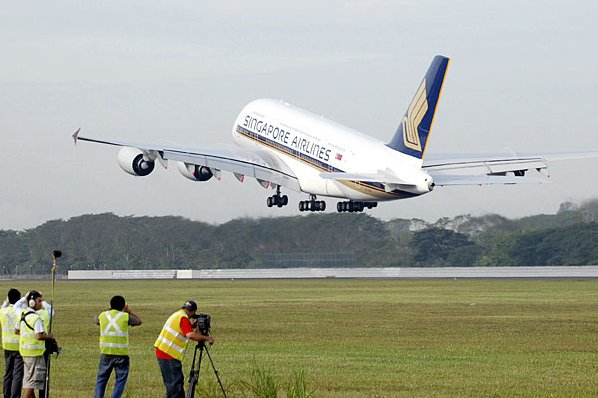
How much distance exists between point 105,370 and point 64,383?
7264 millimetres

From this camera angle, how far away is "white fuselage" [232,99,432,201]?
3000 inches

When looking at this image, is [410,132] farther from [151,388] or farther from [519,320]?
[151,388]

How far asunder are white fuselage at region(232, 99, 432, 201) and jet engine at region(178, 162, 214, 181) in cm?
424

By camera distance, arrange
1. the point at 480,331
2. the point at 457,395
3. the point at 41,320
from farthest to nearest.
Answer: the point at 480,331
the point at 457,395
the point at 41,320

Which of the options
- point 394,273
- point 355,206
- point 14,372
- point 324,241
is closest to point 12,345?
point 14,372

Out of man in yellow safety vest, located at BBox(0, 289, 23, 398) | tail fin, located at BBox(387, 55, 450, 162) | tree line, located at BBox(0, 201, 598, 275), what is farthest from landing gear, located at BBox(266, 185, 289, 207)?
man in yellow safety vest, located at BBox(0, 289, 23, 398)

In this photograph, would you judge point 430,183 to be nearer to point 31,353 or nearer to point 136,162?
point 136,162

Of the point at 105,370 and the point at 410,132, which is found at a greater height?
the point at 410,132

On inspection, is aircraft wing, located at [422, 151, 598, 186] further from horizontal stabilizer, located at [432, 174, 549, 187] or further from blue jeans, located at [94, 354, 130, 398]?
blue jeans, located at [94, 354, 130, 398]

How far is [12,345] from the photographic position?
2920cm

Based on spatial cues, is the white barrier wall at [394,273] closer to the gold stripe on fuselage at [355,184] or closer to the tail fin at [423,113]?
the gold stripe on fuselage at [355,184]

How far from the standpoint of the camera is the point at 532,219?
114 meters

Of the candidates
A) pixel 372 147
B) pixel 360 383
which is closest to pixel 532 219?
pixel 372 147

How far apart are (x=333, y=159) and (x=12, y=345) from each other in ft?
173
